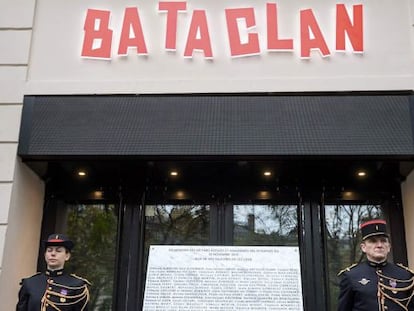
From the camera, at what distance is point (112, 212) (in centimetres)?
588

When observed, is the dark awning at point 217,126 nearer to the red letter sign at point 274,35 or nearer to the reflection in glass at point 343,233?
the red letter sign at point 274,35

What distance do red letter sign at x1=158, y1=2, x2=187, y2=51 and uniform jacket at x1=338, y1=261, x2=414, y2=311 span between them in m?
2.99

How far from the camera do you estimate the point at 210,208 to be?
581 centimetres

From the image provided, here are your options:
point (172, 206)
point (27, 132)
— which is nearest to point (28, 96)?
point (27, 132)

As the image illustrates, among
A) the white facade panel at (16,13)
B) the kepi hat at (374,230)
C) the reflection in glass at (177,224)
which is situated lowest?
the kepi hat at (374,230)

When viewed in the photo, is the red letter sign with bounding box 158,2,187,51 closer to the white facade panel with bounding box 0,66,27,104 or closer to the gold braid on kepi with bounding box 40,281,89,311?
the white facade panel with bounding box 0,66,27,104

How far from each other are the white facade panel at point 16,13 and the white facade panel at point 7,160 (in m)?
1.39

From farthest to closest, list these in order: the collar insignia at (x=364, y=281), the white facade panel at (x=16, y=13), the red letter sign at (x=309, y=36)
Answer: the white facade panel at (x=16, y=13)
the red letter sign at (x=309, y=36)
the collar insignia at (x=364, y=281)

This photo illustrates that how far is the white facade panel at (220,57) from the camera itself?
556 centimetres

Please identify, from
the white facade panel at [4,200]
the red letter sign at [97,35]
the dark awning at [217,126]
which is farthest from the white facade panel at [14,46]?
the white facade panel at [4,200]

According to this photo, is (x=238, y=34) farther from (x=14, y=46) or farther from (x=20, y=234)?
(x=20, y=234)

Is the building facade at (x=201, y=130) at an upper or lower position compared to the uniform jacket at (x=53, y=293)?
upper

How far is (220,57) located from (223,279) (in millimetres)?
2314

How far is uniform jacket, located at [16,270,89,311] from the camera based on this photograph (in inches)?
175
